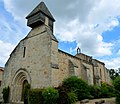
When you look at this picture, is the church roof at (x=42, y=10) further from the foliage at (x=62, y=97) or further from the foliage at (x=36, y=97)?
the foliage at (x=62, y=97)

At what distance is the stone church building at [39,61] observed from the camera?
65.3 feet

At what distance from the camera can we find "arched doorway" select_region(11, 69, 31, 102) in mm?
22844

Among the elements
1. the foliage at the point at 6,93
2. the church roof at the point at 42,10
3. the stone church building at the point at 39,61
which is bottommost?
the foliage at the point at 6,93

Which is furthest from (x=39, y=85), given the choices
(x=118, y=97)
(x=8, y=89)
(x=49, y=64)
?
(x=118, y=97)

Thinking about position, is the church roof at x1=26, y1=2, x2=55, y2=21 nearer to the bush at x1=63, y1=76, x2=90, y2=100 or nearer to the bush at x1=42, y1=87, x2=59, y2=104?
the bush at x1=63, y1=76, x2=90, y2=100

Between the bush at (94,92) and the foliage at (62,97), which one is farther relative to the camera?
the bush at (94,92)

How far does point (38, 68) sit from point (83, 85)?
6022mm

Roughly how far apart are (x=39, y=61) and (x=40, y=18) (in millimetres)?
6010

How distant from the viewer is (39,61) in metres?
21.0

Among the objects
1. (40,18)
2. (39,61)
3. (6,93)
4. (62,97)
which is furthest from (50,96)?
(40,18)

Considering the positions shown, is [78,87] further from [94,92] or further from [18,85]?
[18,85]

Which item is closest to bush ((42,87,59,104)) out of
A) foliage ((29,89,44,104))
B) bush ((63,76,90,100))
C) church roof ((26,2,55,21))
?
foliage ((29,89,44,104))

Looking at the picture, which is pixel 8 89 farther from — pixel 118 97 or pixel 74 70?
pixel 118 97

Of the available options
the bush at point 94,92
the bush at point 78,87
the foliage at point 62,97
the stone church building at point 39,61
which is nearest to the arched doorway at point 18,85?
the stone church building at point 39,61
